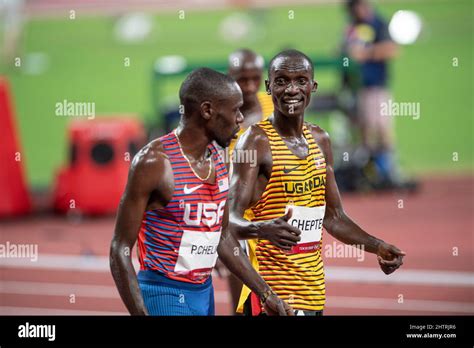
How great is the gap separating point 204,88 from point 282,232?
31.9 inches

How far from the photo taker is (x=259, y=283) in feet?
16.2

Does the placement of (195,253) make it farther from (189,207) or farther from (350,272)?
(350,272)

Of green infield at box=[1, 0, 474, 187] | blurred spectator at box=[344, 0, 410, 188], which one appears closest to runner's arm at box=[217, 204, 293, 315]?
blurred spectator at box=[344, 0, 410, 188]

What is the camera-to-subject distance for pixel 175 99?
57.8 feet

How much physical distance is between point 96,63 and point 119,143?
10.7 meters

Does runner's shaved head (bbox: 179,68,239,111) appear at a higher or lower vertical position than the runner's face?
higher

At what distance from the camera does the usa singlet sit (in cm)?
473

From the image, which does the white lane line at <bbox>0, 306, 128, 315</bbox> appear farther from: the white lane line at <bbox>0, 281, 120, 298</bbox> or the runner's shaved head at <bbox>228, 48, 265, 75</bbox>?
the runner's shaved head at <bbox>228, 48, 265, 75</bbox>

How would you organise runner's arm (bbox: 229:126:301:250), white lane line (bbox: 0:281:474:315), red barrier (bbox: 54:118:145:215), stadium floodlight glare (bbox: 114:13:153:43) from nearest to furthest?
runner's arm (bbox: 229:126:301:250)
white lane line (bbox: 0:281:474:315)
red barrier (bbox: 54:118:145:215)
stadium floodlight glare (bbox: 114:13:153:43)

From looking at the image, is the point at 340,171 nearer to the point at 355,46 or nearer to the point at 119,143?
the point at 355,46

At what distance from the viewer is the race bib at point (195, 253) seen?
15.7 ft

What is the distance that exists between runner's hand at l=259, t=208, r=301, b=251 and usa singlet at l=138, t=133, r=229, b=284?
269 mm

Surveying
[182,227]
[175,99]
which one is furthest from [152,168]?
[175,99]

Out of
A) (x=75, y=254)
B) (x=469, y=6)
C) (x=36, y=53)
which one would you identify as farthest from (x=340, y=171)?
(x=36, y=53)
